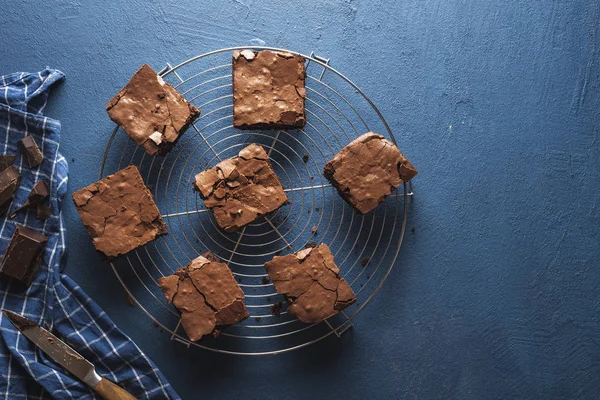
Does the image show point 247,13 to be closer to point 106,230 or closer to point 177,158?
point 177,158

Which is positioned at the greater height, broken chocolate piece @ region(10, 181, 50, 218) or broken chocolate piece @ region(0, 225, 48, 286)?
broken chocolate piece @ region(10, 181, 50, 218)

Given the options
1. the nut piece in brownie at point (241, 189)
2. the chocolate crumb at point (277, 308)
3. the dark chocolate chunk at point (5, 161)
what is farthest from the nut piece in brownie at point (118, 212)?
the chocolate crumb at point (277, 308)

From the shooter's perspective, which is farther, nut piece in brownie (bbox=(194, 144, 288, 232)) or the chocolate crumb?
the chocolate crumb

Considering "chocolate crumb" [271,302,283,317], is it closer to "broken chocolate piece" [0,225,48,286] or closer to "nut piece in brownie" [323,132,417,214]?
"nut piece in brownie" [323,132,417,214]

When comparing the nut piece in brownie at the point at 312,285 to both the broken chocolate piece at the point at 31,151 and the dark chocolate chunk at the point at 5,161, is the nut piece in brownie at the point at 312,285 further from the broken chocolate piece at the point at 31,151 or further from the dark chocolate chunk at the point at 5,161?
the dark chocolate chunk at the point at 5,161

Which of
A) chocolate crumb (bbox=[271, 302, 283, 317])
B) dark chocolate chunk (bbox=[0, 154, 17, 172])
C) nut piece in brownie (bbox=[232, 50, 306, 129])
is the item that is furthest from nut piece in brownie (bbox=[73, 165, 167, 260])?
chocolate crumb (bbox=[271, 302, 283, 317])

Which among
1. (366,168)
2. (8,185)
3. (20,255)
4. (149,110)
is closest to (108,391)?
(20,255)

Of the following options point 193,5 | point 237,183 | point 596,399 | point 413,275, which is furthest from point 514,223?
point 193,5
